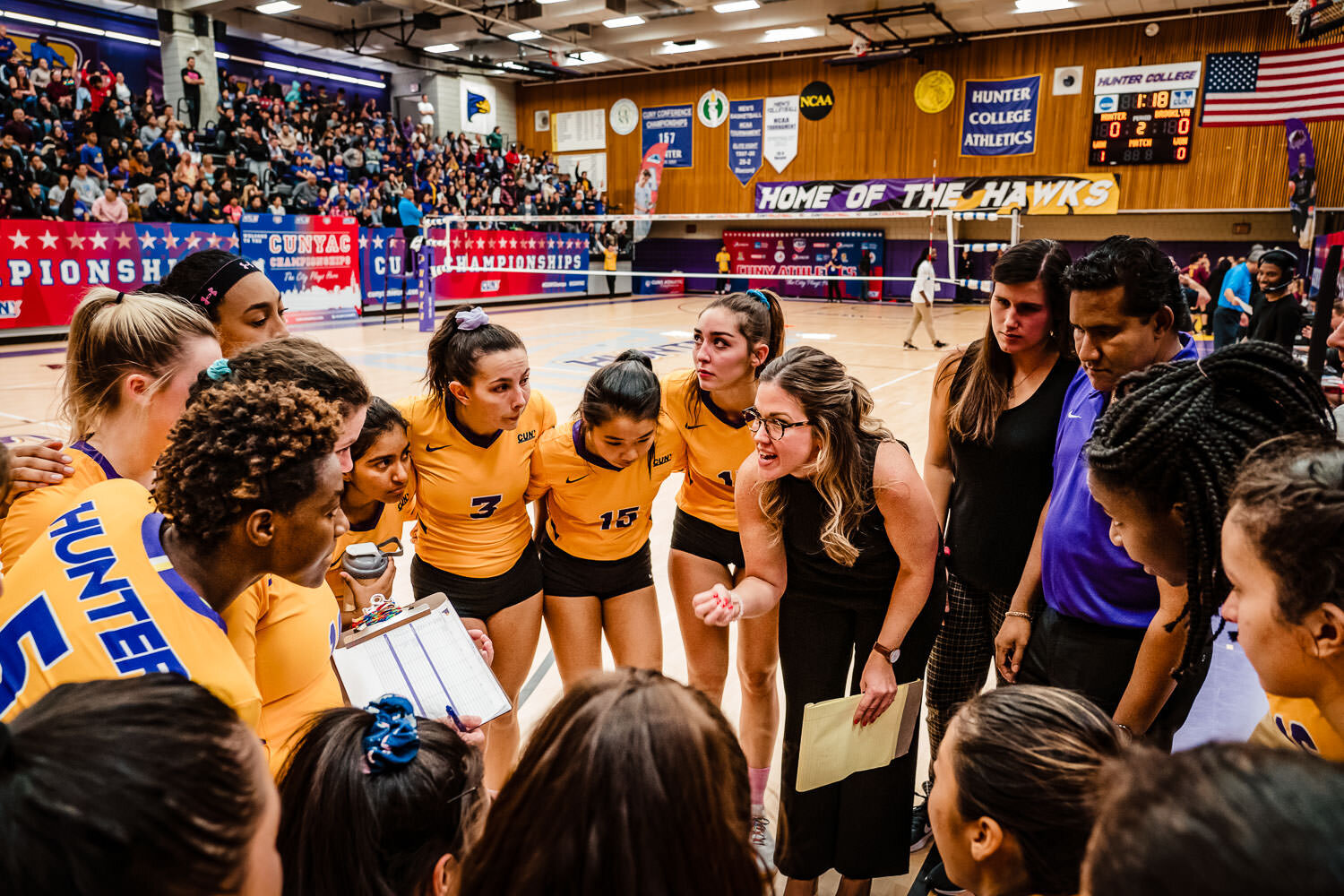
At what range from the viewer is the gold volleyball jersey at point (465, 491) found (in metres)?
2.63

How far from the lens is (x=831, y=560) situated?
2.23 m

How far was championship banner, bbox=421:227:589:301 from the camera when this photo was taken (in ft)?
58.6

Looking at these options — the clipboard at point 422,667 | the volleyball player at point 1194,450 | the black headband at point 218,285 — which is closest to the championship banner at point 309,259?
the black headband at point 218,285

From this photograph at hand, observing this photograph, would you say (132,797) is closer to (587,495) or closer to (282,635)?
(282,635)

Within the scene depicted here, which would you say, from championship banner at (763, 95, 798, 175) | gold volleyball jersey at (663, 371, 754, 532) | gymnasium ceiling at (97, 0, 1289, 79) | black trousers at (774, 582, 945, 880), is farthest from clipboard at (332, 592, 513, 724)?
championship banner at (763, 95, 798, 175)

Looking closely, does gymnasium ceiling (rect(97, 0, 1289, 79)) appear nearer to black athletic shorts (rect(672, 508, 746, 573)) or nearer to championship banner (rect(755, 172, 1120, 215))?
championship banner (rect(755, 172, 1120, 215))

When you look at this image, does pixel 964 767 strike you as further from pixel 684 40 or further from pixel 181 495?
pixel 684 40

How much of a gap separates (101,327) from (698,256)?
24629mm

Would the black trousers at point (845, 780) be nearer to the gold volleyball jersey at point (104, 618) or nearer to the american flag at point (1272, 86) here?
the gold volleyball jersey at point (104, 618)

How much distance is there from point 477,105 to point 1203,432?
27415mm

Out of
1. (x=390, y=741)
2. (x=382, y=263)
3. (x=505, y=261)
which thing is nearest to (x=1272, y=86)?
(x=505, y=261)

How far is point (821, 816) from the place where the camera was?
7.45ft

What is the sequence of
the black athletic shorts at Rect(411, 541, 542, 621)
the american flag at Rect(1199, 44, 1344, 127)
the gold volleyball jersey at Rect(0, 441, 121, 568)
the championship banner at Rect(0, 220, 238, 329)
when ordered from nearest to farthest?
the gold volleyball jersey at Rect(0, 441, 121, 568) → the black athletic shorts at Rect(411, 541, 542, 621) → the championship banner at Rect(0, 220, 238, 329) → the american flag at Rect(1199, 44, 1344, 127)

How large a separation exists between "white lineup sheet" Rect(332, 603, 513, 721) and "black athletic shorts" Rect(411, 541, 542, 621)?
644mm
